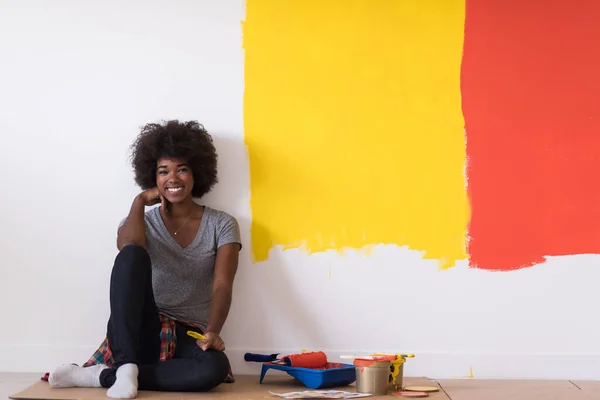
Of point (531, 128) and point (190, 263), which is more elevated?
point (531, 128)

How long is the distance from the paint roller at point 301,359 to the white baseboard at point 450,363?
105 millimetres

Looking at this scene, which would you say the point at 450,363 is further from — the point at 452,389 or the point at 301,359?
the point at 301,359

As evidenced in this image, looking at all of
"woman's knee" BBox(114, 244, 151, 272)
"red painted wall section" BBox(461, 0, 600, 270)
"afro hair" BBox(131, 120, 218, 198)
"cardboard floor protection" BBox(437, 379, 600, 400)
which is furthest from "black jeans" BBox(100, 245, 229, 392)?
"red painted wall section" BBox(461, 0, 600, 270)

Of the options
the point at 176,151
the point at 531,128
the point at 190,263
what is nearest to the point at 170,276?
the point at 190,263

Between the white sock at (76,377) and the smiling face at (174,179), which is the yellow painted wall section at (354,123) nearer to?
the smiling face at (174,179)

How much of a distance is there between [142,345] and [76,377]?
0.22 m

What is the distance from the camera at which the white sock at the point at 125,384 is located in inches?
79.6

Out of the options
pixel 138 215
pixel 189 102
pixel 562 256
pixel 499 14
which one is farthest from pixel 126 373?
pixel 499 14

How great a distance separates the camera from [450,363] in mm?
2545

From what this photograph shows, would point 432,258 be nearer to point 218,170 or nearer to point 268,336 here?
point 268,336

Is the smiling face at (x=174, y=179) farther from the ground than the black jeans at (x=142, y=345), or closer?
farther from the ground

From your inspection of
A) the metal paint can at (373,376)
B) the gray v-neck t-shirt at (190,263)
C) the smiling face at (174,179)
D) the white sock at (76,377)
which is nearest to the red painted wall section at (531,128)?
the metal paint can at (373,376)

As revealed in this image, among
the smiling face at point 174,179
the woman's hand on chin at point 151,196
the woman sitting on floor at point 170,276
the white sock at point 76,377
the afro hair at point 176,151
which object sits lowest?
the white sock at point 76,377

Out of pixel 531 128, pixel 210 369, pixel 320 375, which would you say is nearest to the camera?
pixel 210 369
